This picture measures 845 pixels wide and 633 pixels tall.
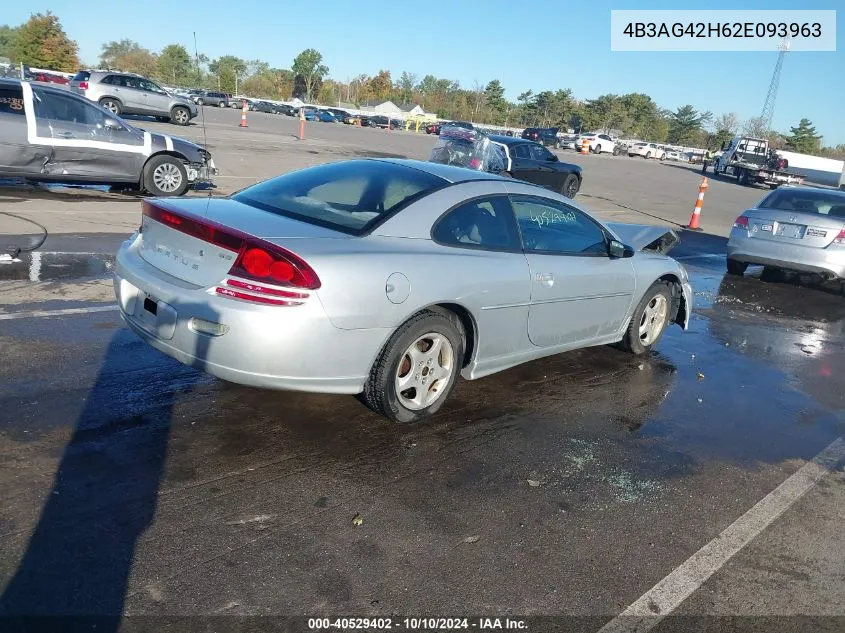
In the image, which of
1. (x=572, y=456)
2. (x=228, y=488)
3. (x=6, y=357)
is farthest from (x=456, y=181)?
(x=6, y=357)

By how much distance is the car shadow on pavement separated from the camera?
254 centimetres

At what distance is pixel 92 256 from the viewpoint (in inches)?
300

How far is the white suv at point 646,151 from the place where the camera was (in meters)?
68.6

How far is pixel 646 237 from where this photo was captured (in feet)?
21.8

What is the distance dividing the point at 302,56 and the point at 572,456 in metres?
139

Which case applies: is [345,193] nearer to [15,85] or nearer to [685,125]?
[15,85]

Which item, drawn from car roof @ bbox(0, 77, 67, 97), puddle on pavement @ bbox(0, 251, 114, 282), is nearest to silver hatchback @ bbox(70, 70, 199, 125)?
car roof @ bbox(0, 77, 67, 97)

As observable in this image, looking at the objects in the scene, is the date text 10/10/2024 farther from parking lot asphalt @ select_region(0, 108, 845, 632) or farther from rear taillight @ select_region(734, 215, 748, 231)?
rear taillight @ select_region(734, 215, 748, 231)

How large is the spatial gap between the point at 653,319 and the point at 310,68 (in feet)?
441

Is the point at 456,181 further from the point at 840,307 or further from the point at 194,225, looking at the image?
the point at 840,307

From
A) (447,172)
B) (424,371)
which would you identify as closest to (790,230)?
(447,172)

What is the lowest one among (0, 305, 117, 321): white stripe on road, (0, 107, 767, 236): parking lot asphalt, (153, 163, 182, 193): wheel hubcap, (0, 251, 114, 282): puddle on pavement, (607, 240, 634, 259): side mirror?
(0, 107, 767, 236): parking lot asphalt

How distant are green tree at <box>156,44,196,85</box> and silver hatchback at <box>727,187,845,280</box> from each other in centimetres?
9431

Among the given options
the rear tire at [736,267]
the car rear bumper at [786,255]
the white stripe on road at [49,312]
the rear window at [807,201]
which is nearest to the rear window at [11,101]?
the white stripe on road at [49,312]
